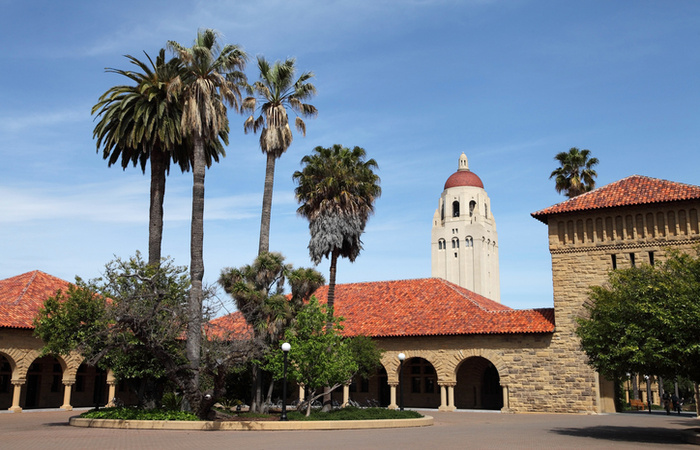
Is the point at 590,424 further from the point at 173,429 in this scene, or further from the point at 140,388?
the point at 140,388

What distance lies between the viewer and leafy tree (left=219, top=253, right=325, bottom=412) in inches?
989

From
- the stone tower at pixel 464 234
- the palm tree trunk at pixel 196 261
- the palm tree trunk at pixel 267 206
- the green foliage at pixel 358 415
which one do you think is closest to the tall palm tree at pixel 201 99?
the palm tree trunk at pixel 196 261

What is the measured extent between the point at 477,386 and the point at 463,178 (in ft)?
201

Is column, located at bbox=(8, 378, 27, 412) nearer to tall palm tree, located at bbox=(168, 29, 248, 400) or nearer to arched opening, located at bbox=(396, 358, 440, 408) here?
tall palm tree, located at bbox=(168, 29, 248, 400)

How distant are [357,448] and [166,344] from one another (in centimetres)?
1014

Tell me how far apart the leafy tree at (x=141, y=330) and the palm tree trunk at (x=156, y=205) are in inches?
196

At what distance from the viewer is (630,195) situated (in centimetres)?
3128

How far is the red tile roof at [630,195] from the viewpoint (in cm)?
2998

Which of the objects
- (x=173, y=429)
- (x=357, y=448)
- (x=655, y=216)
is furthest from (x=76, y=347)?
(x=655, y=216)

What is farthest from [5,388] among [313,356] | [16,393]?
[313,356]

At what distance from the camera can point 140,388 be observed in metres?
26.6

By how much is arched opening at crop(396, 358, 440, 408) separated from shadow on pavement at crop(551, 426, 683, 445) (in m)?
18.6

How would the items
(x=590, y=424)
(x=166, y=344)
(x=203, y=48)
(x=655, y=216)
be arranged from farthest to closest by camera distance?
(x=655, y=216) → (x=203, y=48) → (x=590, y=424) → (x=166, y=344)

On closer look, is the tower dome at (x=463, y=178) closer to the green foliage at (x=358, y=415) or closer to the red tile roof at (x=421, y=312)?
the red tile roof at (x=421, y=312)
